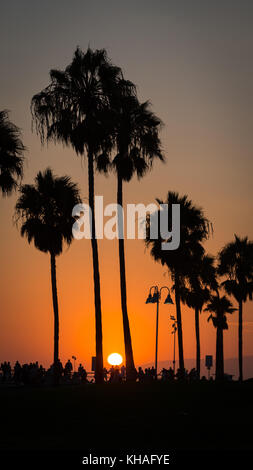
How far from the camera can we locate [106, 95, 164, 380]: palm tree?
4166 centimetres

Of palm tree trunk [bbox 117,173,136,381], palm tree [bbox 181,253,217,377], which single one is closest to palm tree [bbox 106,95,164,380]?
palm tree trunk [bbox 117,173,136,381]

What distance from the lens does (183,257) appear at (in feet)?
183

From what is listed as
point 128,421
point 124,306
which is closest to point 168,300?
point 124,306

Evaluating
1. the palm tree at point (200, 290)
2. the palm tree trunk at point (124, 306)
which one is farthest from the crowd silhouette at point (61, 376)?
the palm tree at point (200, 290)

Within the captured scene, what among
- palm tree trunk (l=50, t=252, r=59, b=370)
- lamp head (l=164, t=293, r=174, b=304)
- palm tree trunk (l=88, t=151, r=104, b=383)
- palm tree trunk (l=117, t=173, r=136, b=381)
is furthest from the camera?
lamp head (l=164, t=293, r=174, b=304)

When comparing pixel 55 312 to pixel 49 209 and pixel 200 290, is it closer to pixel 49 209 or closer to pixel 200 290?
pixel 49 209

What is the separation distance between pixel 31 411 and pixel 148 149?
23329mm

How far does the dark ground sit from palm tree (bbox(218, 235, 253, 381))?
1902 inches

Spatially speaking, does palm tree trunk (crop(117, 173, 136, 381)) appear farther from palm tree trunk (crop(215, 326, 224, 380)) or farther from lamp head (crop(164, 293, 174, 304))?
palm tree trunk (crop(215, 326, 224, 380))

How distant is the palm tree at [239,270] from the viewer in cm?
7588

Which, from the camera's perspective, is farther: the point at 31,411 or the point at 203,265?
the point at 203,265

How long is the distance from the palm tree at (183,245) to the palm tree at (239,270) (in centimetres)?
2002
